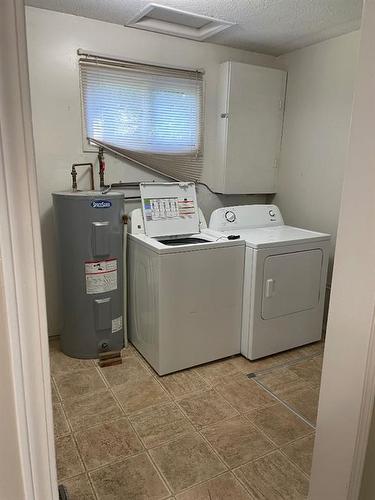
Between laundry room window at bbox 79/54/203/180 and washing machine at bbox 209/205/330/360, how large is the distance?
64 centimetres

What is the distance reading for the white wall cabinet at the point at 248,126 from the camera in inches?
120

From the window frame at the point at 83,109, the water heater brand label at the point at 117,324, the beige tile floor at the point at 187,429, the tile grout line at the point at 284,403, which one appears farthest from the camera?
the water heater brand label at the point at 117,324

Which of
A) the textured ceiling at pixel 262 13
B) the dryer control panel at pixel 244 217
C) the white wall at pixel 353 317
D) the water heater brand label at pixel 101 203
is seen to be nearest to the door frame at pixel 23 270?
the white wall at pixel 353 317

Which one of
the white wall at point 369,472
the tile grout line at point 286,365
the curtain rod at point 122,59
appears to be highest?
the curtain rod at point 122,59

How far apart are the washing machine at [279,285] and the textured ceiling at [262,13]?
4.44 feet

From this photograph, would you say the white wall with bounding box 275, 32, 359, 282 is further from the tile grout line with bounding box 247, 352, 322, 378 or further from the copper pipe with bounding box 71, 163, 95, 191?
the copper pipe with bounding box 71, 163, 95, 191

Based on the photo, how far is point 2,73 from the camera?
64cm

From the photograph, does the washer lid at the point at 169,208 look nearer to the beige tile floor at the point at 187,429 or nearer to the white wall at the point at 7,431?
the beige tile floor at the point at 187,429

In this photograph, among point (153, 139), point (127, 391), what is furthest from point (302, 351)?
point (153, 139)

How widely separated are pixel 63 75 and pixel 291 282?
7.20 feet

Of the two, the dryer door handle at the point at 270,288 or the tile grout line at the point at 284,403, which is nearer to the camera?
the tile grout line at the point at 284,403

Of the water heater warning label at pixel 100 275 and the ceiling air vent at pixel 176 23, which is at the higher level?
the ceiling air vent at pixel 176 23

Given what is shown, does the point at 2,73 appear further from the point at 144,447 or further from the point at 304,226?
the point at 304,226

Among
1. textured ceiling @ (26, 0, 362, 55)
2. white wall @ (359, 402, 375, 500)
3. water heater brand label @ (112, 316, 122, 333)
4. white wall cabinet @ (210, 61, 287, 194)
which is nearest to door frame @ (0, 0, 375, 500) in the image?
white wall @ (359, 402, 375, 500)
